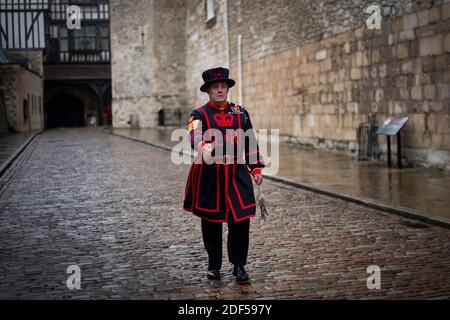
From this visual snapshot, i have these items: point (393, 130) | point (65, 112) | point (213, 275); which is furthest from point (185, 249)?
point (65, 112)

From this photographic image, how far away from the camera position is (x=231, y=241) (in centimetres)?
529

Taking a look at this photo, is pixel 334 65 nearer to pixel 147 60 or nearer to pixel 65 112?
pixel 147 60

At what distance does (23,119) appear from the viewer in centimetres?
3406

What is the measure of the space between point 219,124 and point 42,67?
134 ft

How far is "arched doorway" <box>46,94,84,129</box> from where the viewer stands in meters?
49.8

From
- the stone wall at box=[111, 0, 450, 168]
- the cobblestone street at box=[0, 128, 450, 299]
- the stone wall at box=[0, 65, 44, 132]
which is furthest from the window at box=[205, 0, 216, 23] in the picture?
the cobblestone street at box=[0, 128, 450, 299]

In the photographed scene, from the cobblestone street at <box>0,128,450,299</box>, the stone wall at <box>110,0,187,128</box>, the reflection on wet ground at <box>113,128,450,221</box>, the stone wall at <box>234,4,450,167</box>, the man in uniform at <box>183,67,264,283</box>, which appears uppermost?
the stone wall at <box>110,0,187,128</box>

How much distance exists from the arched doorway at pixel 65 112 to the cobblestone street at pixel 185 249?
39.6 meters

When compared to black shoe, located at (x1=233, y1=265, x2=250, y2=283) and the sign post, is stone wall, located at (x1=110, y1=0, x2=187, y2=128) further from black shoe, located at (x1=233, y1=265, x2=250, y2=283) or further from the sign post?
black shoe, located at (x1=233, y1=265, x2=250, y2=283)

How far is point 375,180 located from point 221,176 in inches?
245

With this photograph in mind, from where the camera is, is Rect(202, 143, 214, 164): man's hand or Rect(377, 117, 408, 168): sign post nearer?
Rect(202, 143, 214, 164): man's hand
